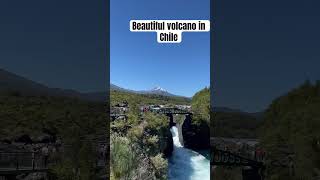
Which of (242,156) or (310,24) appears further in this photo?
(310,24)

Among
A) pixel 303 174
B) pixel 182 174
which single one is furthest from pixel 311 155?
pixel 182 174

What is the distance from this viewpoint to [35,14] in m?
20.2

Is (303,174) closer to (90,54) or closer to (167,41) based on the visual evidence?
(167,41)

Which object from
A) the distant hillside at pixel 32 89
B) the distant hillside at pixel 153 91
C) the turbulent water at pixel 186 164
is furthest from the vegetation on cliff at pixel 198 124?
the distant hillside at pixel 32 89

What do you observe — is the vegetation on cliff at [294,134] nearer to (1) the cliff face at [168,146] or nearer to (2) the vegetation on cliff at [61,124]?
(1) the cliff face at [168,146]

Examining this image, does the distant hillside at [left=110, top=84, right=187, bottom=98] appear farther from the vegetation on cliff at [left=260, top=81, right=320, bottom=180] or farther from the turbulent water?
the vegetation on cliff at [left=260, top=81, right=320, bottom=180]

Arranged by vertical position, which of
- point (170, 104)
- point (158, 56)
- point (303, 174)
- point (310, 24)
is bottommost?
point (303, 174)

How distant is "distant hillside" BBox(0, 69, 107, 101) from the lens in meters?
19.2

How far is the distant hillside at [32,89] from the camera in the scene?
19234 millimetres

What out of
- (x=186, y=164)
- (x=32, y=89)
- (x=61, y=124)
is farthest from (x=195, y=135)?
(x=32, y=89)

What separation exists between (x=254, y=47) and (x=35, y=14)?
6.05 meters

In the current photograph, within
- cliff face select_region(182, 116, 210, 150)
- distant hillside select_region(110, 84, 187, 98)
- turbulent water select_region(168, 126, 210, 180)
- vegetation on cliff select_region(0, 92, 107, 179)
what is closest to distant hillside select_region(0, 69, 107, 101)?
vegetation on cliff select_region(0, 92, 107, 179)

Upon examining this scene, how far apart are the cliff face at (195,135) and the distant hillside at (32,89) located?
6.04 m

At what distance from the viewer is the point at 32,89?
2109 cm
